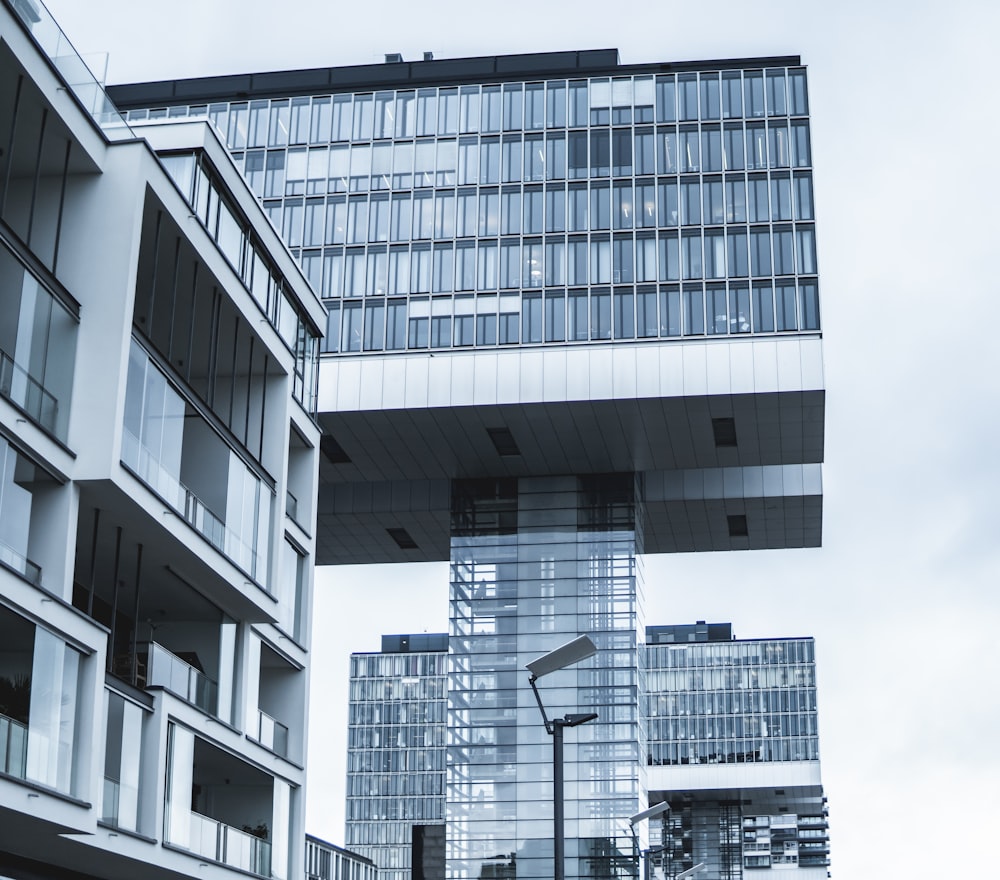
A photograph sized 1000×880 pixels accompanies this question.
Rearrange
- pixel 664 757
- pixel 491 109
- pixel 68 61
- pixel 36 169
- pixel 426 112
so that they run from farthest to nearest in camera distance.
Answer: pixel 664 757 → pixel 426 112 → pixel 491 109 → pixel 68 61 → pixel 36 169

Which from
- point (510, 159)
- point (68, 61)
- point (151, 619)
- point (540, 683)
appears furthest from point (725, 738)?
point (68, 61)

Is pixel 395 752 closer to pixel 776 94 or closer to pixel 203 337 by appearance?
pixel 776 94

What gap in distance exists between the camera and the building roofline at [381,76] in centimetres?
4797

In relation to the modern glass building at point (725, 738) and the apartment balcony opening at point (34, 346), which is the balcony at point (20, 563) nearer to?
the apartment balcony opening at point (34, 346)

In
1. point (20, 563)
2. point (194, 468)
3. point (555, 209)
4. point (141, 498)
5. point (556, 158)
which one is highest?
point (556, 158)

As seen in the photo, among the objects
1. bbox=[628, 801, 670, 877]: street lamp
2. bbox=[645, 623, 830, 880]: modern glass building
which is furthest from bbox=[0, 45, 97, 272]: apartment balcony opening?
bbox=[645, 623, 830, 880]: modern glass building

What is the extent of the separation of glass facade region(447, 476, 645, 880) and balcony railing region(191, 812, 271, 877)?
50.4 feet

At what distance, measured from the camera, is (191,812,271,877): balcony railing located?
29.4 m

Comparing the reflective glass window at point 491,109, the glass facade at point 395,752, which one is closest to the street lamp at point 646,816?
the reflective glass window at point 491,109

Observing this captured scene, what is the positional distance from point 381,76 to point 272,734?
23430 millimetres

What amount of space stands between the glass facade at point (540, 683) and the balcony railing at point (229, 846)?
50.4 feet

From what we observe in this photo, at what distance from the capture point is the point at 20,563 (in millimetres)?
22547

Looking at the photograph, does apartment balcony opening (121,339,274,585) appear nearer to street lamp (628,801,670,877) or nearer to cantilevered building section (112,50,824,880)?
street lamp (628,801,670,877)

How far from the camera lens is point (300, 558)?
37000 mm
